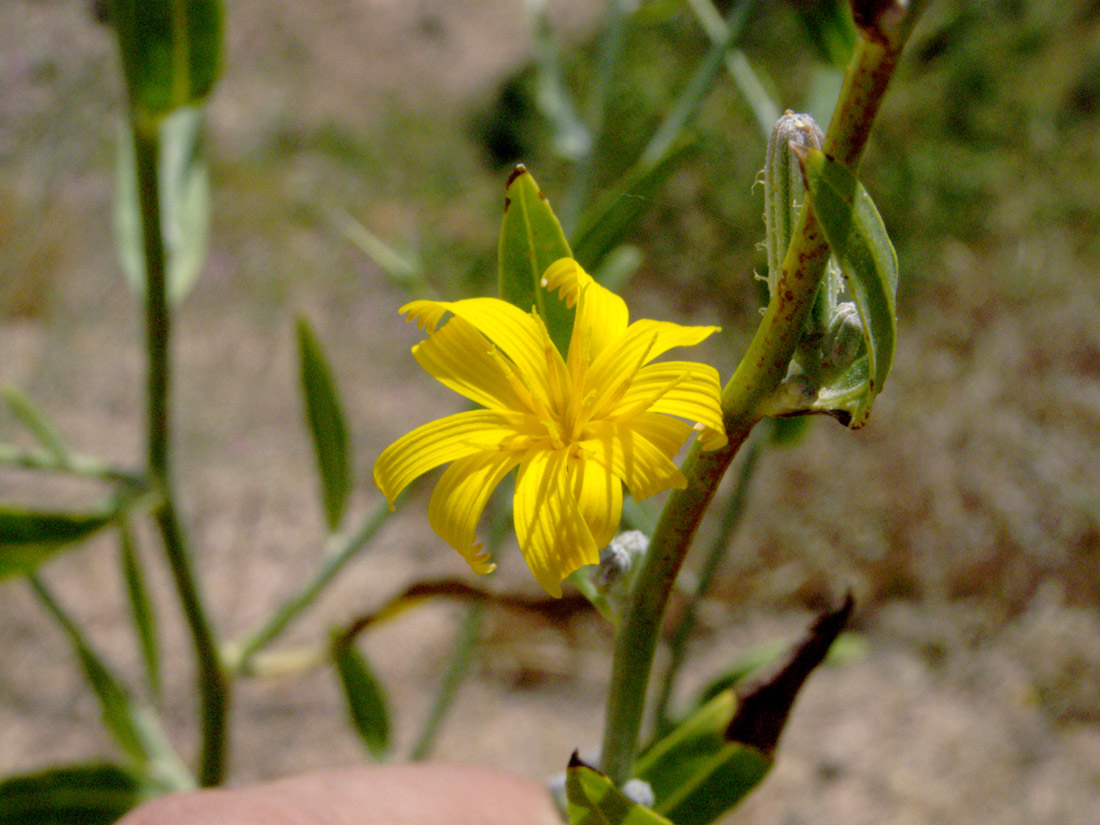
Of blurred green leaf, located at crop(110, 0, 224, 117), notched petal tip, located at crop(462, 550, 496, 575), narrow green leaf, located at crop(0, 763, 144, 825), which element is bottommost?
narrow green leaf, located at crop(0, 763, 144, 825)

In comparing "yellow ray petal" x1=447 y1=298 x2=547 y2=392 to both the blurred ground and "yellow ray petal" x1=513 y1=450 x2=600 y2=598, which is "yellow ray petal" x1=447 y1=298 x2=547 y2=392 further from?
the blurred ground

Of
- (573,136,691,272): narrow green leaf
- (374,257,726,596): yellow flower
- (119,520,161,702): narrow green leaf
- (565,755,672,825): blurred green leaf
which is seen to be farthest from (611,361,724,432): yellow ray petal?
(119,520,161,702): narrow green leaf

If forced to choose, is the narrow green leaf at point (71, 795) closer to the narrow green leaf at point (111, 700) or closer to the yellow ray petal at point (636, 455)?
the narrow green leaf at point (111, 700)

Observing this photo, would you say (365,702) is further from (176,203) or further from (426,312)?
(426,312)

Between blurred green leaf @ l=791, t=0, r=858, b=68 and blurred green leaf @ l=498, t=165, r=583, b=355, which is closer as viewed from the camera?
blurred green leaf @ l=498, t=165, r=583, b=355

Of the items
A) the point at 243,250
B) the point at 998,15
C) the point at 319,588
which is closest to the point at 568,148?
the point at 319,588

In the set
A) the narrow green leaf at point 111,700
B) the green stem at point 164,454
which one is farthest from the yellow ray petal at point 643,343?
the narrow green leaf at point 111,700
